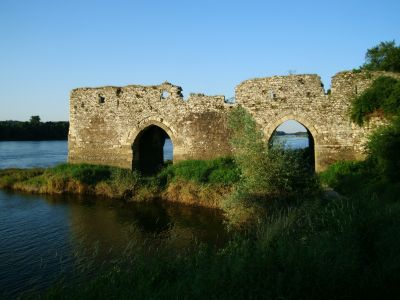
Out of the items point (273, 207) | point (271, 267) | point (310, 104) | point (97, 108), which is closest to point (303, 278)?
point (271, 267)

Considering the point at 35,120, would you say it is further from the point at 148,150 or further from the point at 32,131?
the point at 148,150

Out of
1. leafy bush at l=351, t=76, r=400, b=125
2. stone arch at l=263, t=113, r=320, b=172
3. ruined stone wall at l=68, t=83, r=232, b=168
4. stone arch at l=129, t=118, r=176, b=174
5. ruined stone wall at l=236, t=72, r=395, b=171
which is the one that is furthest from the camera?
stone arch at l=129, t=118, r=176, b=174

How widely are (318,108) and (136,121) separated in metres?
8.42

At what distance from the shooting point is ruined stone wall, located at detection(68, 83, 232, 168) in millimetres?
16594

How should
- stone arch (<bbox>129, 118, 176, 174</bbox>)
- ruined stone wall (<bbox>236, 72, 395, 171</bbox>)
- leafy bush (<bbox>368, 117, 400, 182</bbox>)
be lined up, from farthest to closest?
stone arch (<bbox>129, 118, 176, 174</bbox>) → ruined stone wall (<bbox>236, 72, 395, 171</bbox>) → leafy bush (<bbox>368, 117, 400, 182</bbox>)

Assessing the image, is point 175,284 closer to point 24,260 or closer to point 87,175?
point 24,260

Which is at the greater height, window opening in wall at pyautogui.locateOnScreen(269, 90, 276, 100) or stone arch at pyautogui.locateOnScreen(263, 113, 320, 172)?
window opening in wall at pyautogui.locateOnScreen(269, 90, 276, 100)

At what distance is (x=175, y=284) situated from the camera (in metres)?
5.34

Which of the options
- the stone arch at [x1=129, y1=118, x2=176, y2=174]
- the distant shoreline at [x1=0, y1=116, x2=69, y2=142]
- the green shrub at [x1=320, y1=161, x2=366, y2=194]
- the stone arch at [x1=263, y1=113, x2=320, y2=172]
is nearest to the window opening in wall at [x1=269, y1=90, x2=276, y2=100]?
the stone arch at [x1=263, y1=113, x2=320, y2=172]

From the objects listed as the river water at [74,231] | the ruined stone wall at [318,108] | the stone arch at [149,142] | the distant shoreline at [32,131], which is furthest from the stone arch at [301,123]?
the distant shoreline at [32,131]

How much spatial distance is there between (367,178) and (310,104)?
13.9 ft

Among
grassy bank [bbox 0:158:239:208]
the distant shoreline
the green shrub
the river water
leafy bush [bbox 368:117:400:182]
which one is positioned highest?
the distant shoreline

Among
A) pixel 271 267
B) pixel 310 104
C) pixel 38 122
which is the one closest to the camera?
pixel 271 267

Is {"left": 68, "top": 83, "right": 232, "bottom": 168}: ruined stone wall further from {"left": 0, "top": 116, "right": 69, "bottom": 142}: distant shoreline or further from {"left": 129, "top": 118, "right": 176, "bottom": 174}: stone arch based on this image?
{"left": 0, "top": 116, "right": 69, "bottom": 142}: distant shoreline
